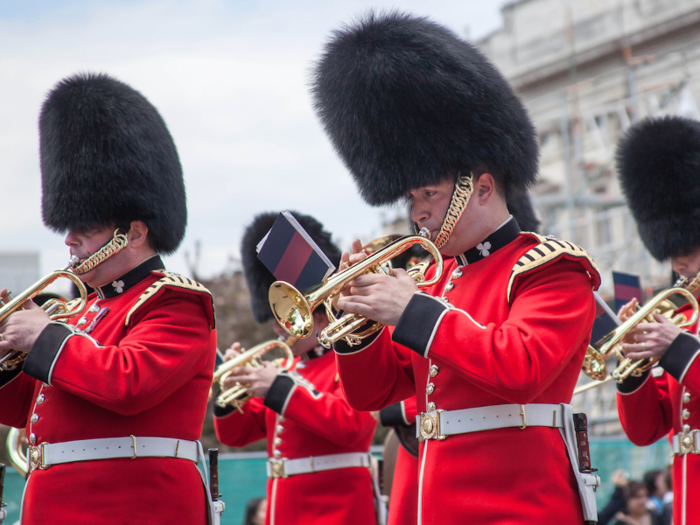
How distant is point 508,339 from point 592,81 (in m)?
20.6

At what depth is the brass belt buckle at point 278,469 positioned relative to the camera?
5449 mm

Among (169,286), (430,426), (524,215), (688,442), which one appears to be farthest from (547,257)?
(524,215)

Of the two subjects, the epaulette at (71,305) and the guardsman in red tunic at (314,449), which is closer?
the epaulette at (71,305)

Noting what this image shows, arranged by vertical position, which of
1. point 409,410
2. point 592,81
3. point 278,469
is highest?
point 592,81

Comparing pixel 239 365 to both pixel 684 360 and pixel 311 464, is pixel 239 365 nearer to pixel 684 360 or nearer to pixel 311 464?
pixel 311 464

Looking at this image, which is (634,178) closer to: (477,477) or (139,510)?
(477,477)

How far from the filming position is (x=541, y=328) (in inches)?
123

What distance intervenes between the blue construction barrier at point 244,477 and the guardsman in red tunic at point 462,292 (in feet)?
16.0

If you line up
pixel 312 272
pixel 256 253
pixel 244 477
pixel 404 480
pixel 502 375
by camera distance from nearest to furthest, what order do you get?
pixel 502 375
pixel 312 272
pixel 404 480
pixel 256 253
pixel 244 477

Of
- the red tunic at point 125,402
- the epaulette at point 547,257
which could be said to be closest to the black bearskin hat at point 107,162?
the red tunic at point 125,402

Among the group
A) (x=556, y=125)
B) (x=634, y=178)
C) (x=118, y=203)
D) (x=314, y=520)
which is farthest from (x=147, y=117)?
(x=556, y=125)

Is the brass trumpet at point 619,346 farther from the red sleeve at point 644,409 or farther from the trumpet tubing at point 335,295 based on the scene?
the trumpet tubing at point 335,295

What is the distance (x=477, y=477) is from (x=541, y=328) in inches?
21.9

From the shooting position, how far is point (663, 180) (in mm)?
5566
